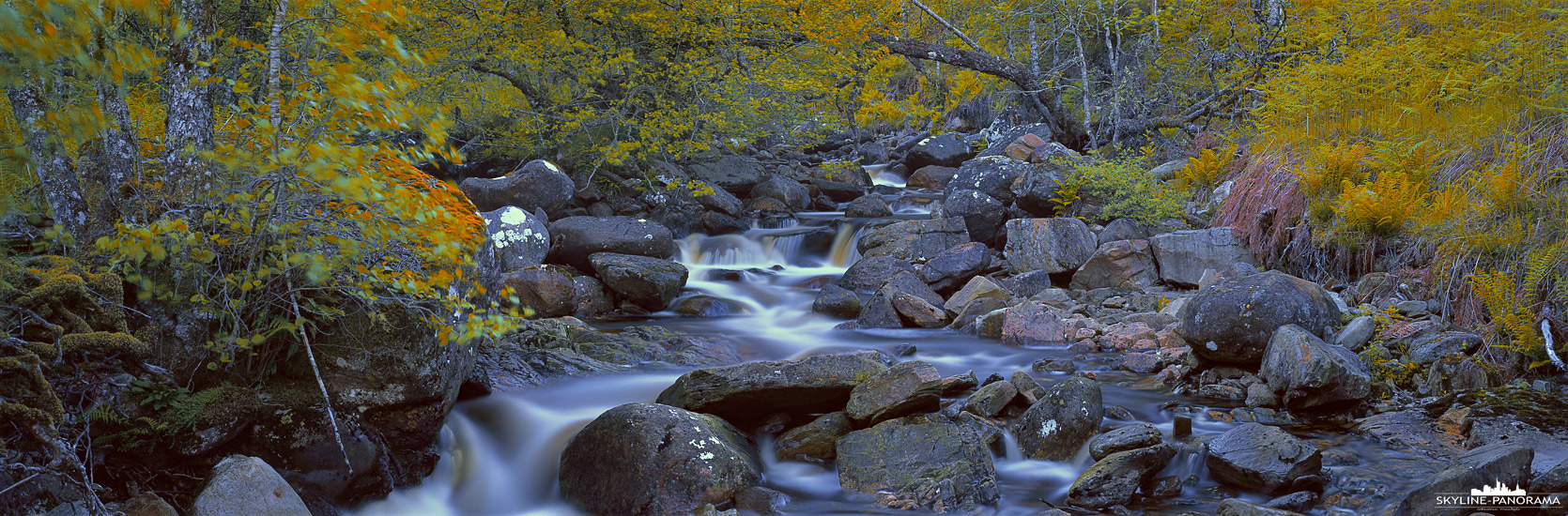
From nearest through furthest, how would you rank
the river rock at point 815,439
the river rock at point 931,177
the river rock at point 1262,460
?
the river rock at point 1262,460 → the river rock at point 815,439 → the river rock at point 931,177

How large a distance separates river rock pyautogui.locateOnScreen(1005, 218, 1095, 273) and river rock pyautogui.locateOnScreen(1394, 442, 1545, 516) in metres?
6.55

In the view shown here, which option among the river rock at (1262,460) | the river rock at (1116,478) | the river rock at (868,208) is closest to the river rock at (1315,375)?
the river rock at (1262,460)

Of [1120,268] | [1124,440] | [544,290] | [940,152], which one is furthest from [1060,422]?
[940,152]

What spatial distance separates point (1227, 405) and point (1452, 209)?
9.48 feet

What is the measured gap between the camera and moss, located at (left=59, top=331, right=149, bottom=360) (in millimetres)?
3660

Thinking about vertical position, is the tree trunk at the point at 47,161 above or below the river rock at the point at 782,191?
above

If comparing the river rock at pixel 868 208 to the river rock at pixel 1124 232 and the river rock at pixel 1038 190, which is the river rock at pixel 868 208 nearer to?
the river rock at pixel 1038 190

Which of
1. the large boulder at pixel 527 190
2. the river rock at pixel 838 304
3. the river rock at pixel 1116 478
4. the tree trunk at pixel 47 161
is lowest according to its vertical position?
the river rock at pixel 838 304

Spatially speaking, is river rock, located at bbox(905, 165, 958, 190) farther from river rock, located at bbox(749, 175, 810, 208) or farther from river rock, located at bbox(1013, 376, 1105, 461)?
river rock, located at bbox(1013, 376, 1105, 461)

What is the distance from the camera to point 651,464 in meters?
4.82

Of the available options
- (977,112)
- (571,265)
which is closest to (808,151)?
(977,112)

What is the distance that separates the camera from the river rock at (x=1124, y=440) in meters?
5.12

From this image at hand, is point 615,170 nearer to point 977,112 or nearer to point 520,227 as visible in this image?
point 520,227

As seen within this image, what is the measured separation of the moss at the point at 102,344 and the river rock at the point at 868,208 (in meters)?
12.1
